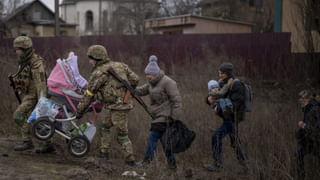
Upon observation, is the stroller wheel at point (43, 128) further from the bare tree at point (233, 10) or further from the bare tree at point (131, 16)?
the bare tree at point (233, 10)

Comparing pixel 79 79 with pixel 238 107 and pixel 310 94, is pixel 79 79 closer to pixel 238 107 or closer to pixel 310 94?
pixel 238 107

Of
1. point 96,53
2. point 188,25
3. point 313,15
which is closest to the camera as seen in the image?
point 96,53

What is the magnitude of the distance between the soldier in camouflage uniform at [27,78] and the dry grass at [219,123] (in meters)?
1.35

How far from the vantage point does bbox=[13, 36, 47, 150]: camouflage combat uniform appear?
574 centimetres

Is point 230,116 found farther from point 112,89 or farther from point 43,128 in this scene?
point 43,128

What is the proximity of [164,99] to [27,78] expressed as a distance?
222 centimetres

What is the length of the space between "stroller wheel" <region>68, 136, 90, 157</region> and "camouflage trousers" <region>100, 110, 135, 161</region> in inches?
10.3

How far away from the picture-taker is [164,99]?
5355 millimetres

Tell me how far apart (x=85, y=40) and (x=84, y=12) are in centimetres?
3857

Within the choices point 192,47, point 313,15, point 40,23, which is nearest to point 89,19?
point 40,23

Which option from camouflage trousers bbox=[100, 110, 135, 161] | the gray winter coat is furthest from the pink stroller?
the gray winter coat

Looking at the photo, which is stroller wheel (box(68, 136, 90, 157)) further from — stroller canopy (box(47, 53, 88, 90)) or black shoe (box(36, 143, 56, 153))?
black shoe (box(36, 143, 56, 153))

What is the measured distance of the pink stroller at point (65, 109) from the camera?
542 cm

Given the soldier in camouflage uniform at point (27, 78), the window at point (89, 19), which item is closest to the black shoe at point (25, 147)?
the soldier in camouflage uniform at point (27, 78)
